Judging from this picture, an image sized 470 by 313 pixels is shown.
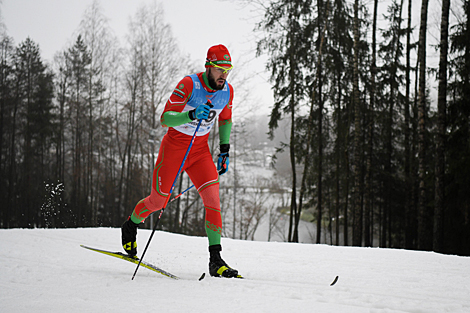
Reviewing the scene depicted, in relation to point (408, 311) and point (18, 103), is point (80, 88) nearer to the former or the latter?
point (18, 103)

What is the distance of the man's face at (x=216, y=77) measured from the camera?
2994 mm

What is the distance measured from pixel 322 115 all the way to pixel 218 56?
10996 millimetres

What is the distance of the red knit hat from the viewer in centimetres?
296

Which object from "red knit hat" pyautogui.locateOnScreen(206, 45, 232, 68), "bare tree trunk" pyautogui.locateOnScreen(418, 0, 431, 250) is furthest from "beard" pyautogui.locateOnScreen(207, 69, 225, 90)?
"bare tree trunk" pyautogui.locateOnScreen(418, 0, 431, 250)

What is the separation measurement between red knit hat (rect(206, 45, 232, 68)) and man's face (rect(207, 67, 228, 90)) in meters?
0.05

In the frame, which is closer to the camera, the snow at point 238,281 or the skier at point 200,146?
the snow at point 238,281

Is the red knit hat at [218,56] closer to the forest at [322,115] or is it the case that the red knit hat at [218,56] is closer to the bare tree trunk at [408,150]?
the forest at [322,115]

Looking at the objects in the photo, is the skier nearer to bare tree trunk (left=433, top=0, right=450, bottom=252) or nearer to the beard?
the beard

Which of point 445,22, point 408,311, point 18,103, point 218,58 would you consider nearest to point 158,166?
point 218,58

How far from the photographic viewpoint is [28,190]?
22.0 metres

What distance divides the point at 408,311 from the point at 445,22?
835 centimetres

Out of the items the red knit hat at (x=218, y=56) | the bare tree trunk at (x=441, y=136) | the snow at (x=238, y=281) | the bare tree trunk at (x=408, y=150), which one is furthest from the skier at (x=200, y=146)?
the bare tree trunk at (x=408, y=150)

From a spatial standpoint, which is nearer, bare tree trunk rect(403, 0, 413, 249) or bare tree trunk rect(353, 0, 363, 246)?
bare tree trunk rect(353, 0, 363, 246)

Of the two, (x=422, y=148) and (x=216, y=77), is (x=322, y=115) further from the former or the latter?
(x=216, y=77)
